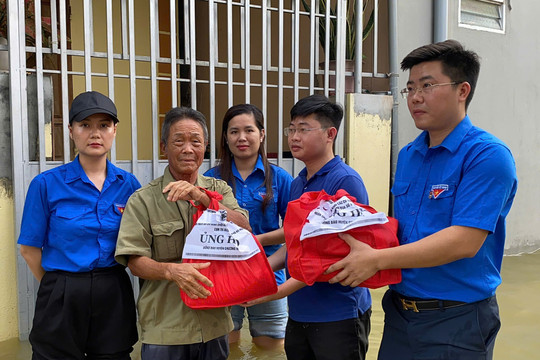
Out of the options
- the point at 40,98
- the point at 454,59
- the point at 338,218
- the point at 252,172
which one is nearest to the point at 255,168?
the point at 252,172

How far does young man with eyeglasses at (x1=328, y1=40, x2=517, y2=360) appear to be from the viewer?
180 cm

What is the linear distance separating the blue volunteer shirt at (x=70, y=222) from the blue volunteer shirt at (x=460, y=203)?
4.67ft

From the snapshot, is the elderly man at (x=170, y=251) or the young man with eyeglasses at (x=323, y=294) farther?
the young man with eyeglasses at (x=323, y=294)

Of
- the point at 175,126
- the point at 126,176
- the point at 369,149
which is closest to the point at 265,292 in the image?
the point at 175,126

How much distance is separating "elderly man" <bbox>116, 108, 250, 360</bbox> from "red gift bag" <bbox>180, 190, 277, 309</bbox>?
153 millimetres

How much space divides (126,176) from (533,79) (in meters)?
6.33

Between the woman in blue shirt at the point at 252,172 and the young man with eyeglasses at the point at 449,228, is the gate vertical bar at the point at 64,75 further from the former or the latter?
the young man with eyeglasses at the point at 449,228

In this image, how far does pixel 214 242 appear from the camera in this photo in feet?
6.97

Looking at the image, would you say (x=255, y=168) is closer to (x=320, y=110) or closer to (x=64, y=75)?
(x=320, y=110)

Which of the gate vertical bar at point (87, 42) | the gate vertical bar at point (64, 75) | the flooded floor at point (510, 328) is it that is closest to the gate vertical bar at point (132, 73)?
the gate vertical bar at point (87, 42)

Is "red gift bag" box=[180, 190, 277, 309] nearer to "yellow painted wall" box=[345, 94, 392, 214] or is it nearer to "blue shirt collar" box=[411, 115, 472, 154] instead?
"blue shirt collar" box=[411, 115, 472, 154]

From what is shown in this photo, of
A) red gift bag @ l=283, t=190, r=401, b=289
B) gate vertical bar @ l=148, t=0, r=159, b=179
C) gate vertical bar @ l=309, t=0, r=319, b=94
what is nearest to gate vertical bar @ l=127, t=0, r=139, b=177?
gate vertical bar @ l=148, t=0, r=159, b=179

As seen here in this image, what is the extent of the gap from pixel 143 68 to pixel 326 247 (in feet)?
18.1

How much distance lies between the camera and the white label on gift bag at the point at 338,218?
1.92m
